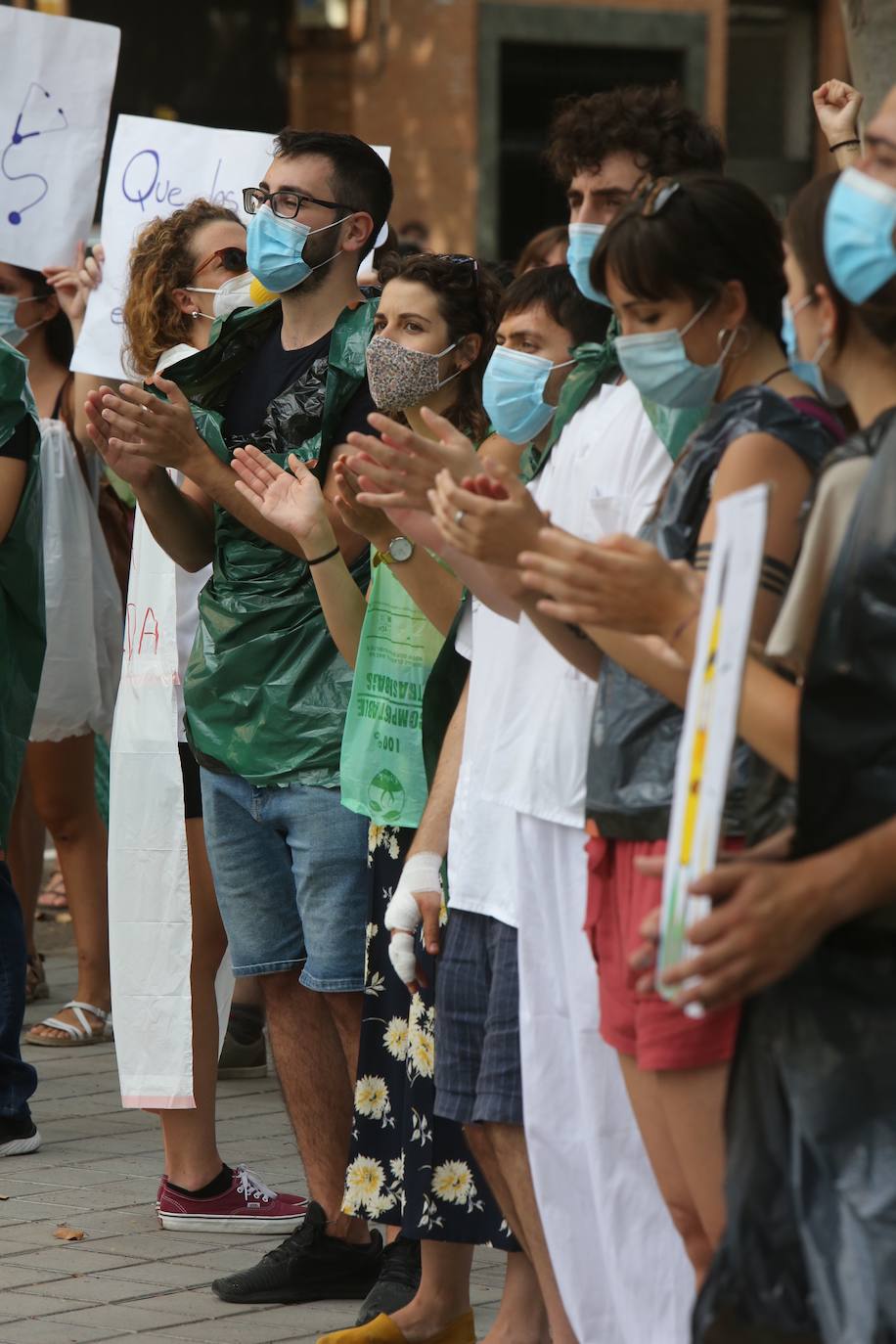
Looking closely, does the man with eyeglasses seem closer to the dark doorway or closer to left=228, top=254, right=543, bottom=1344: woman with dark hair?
left=228, top=254, right=543, bottom=1344: woman with dark hair

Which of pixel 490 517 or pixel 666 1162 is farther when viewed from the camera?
pixel 666 1162

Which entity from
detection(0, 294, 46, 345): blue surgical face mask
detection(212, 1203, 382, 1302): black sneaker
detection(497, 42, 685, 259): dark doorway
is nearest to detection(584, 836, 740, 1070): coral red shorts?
detection(212, 1203, 382, 1302): black sneaker

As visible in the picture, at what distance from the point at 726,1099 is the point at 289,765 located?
2.24 metres

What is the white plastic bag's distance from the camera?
6.79 meters

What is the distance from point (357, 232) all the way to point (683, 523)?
85.9 inches

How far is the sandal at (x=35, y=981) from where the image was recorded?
7.41 meters

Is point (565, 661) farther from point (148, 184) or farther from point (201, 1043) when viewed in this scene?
point (148, 184)

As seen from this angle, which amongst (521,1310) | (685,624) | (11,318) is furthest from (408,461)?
(11,318)

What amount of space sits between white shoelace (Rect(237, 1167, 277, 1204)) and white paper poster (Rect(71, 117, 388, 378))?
2295 millimetres

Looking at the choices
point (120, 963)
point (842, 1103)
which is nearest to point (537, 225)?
point (120, 963)

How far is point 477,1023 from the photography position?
375 centimetres

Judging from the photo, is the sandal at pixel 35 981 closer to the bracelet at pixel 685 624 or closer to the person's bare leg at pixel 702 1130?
the person's bare leg at pixel 702 1130

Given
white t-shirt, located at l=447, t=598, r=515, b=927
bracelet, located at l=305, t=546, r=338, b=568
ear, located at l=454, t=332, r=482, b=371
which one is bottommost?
white t-shirt, located at l=447, t=598, r=515, b=927

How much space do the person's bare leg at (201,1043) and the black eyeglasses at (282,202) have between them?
1428 millimetres
